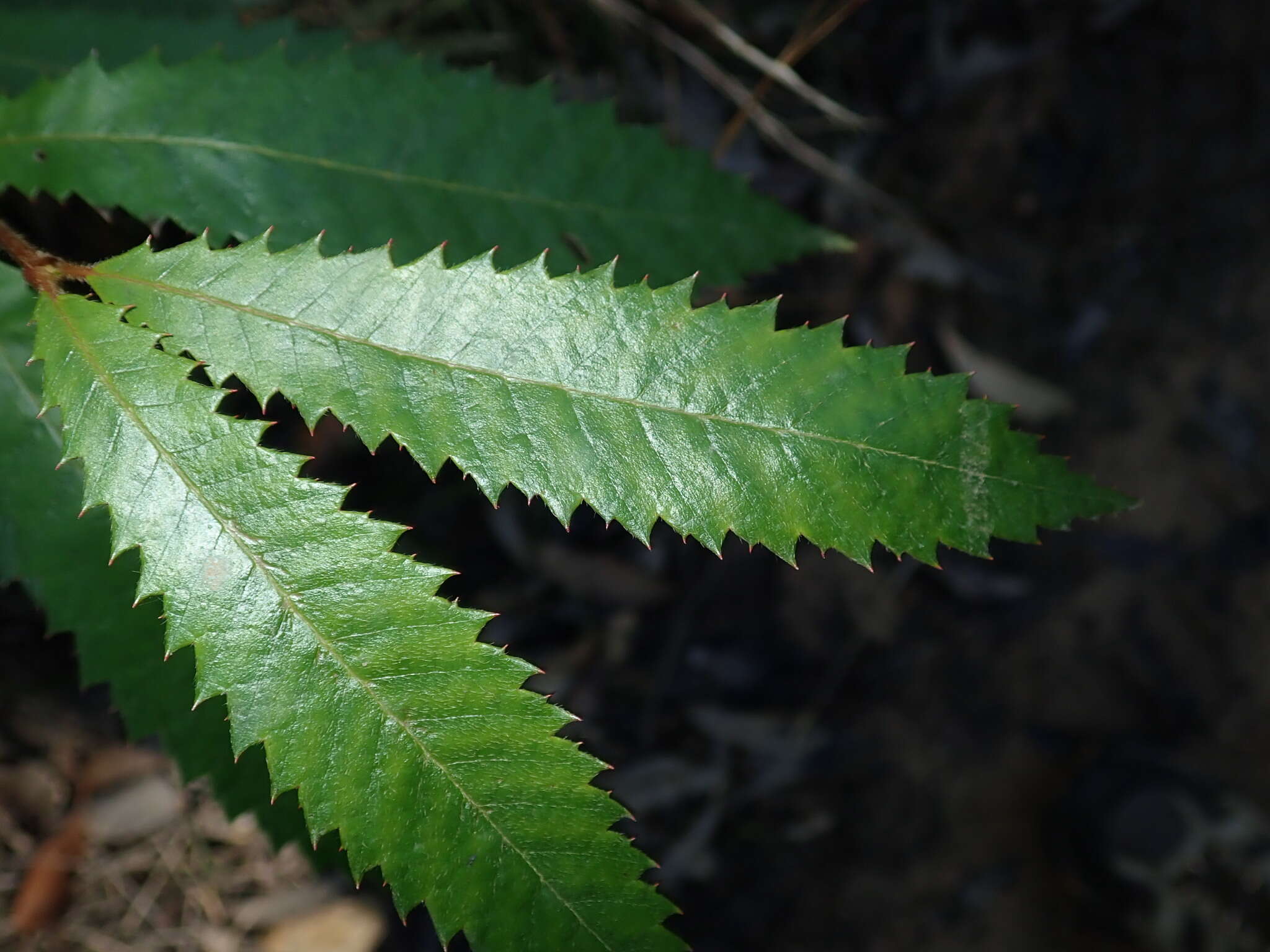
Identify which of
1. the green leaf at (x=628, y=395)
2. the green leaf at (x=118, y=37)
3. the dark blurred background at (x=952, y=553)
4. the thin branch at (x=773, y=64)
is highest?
the green leaf at (x=118, y=37)

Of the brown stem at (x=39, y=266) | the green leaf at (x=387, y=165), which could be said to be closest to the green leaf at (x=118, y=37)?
the green leaf at (x=387, y=165)

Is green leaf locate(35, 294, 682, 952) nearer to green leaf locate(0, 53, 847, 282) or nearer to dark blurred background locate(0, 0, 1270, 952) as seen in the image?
green leaf locate(0, 53, 847, 282)

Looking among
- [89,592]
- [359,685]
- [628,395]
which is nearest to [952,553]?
[628,395]

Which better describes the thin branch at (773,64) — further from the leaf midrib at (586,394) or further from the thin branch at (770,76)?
the leaf midrib at (586,394)

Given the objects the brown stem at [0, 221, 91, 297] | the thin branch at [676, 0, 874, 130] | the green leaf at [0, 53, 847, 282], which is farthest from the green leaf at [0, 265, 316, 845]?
the thin branch at [676, 0, 874, 130]

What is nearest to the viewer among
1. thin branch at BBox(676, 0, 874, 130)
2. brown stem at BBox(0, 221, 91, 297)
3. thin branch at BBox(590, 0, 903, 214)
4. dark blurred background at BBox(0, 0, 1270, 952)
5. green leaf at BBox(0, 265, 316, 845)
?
brown stem at BBox(0, 221, 91, 297)

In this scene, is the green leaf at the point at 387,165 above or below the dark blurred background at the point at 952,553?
above

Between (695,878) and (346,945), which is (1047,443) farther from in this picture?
(346,945)
